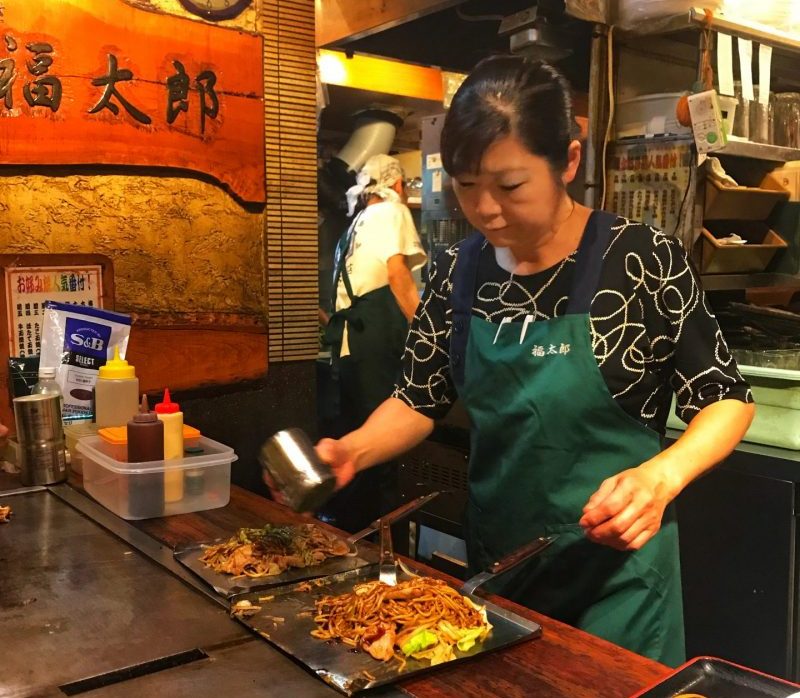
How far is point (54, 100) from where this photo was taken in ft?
7.91

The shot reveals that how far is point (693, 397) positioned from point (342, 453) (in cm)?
68

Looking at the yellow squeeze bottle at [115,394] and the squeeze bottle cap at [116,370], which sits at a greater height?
the squeeze bottle cap at [116,370]

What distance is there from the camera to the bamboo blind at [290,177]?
2842 millimetres

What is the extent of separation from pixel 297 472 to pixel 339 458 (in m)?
0.24

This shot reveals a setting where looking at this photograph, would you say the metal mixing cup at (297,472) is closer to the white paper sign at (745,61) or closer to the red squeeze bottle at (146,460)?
the red squeeze bottle at (146,460)

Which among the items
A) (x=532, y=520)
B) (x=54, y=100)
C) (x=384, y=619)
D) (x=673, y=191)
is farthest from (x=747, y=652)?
(x=54, y=100)

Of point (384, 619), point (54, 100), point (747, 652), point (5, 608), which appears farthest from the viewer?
point (747, 652)

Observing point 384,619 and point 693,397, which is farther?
point 693,397

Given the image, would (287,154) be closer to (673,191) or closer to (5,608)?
(673,191)

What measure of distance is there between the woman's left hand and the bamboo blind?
6.01 ft

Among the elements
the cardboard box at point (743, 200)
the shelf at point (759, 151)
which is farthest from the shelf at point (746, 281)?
the shelf at point (759, 151)

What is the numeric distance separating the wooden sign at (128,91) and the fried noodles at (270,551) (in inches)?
→ 55.2

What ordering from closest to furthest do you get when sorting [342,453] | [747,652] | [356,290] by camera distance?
[342,453] → [747,652] → [356,290]

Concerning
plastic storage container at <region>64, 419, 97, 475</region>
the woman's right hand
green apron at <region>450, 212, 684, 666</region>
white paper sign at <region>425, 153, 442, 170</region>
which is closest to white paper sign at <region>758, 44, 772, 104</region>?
white paper sign at <region>425, 153, 442, 170</region>
